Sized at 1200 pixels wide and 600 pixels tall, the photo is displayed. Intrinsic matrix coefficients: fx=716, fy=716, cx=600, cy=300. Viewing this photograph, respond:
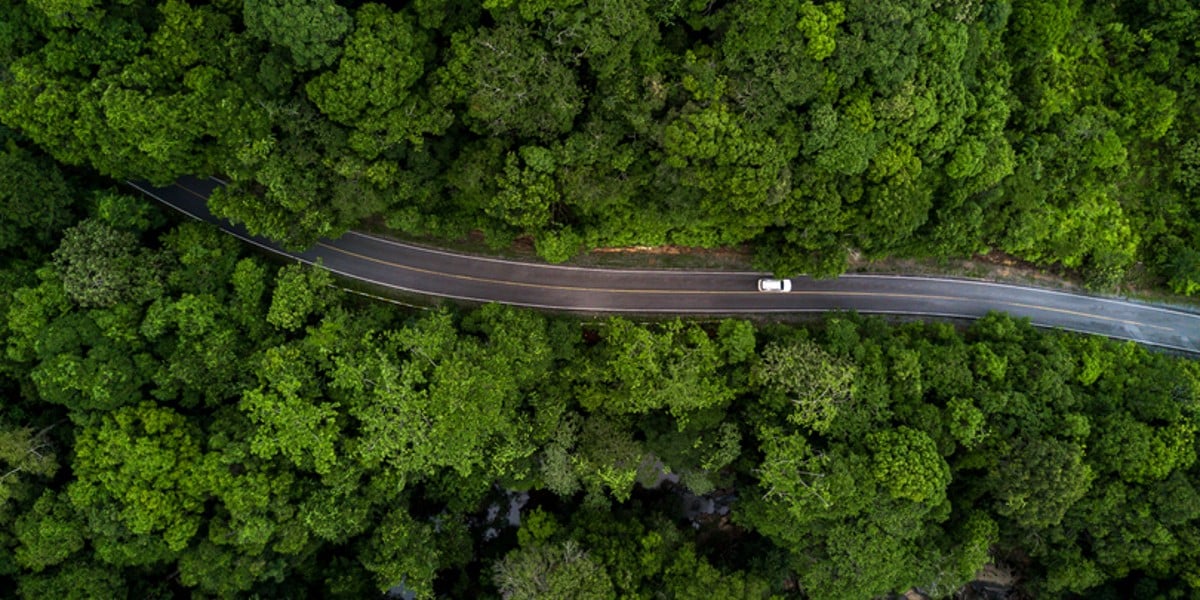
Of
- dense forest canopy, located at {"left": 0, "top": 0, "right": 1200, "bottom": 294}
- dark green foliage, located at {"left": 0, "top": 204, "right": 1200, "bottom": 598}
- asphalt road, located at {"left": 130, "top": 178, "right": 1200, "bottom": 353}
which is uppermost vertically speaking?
dense forest canopy, located at {"left": 0, "top": 0, "right": 1200, "bottom": 294}

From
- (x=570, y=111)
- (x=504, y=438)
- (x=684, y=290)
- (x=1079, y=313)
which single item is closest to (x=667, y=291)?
(x=684, y=290)

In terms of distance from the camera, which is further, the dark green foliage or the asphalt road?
the asphalt road

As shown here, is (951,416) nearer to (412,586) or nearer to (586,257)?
(586,257)

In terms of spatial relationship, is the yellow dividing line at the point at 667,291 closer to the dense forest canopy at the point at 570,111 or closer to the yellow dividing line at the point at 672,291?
the yellow dividing line at the point at 672,291

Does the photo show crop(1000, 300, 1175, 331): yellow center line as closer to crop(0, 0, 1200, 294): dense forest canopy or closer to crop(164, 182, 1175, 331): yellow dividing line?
crop(164, 182, 1175, 331): yellow dividing line

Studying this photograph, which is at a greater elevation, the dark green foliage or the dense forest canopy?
the dense forest canopy

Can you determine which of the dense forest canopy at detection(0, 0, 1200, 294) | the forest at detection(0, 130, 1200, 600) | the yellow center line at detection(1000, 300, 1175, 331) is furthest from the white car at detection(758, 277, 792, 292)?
the yellow center line at detection(1000, 300, 1175, 331)

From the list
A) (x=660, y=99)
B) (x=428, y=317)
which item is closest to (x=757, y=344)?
(x=660, y=99)
